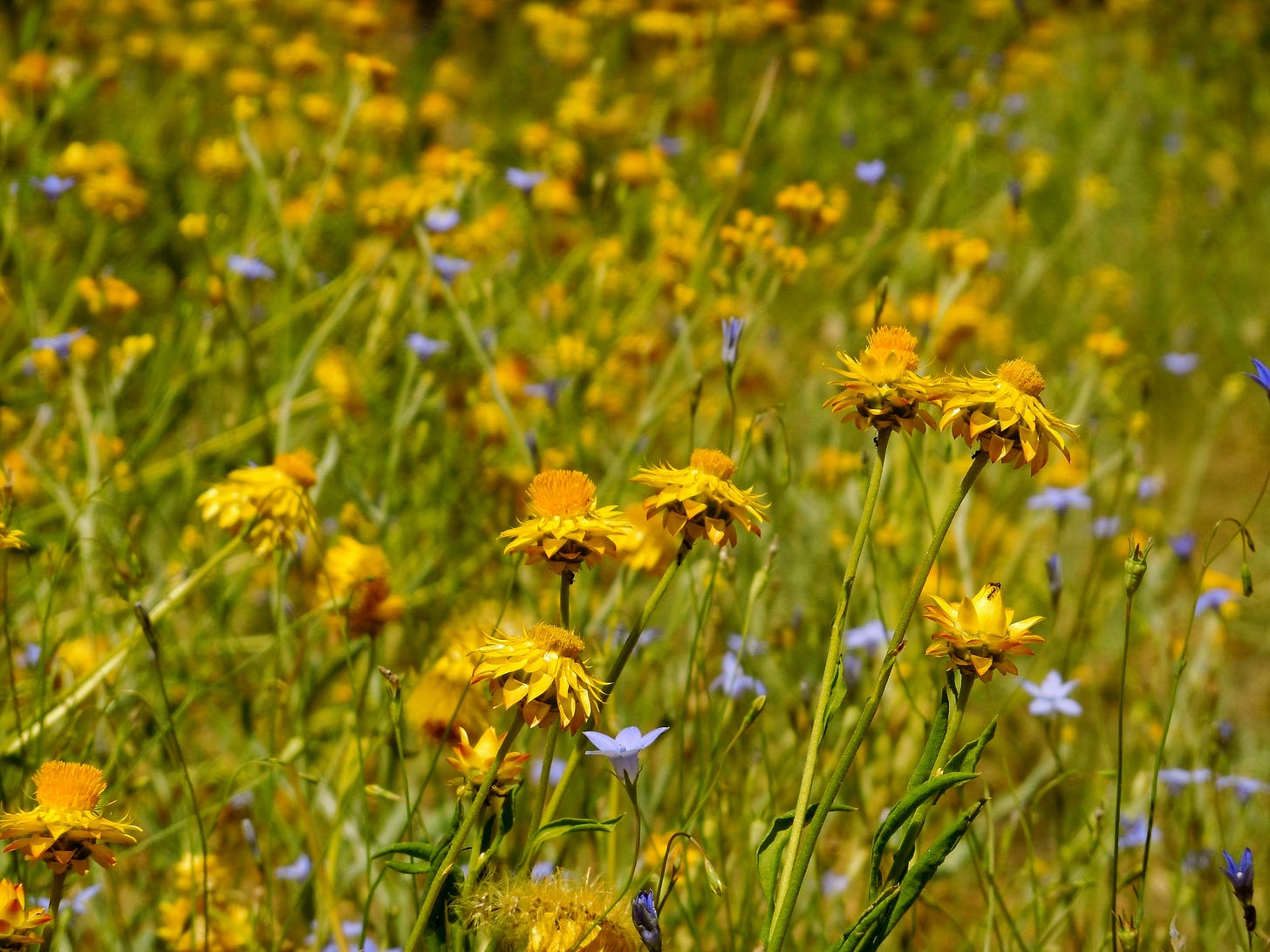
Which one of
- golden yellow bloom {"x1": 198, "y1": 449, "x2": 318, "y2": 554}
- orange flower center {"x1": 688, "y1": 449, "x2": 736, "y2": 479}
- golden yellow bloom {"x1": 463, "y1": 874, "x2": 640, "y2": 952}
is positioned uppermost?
orange flower center {"x1": 688, "y1": 449, "x2": 736, "y2": 479}

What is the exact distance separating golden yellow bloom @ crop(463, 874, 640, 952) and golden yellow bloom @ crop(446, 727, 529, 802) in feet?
0.27

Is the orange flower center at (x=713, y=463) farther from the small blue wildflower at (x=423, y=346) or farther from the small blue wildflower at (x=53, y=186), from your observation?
the small blue wildflower at (x=53, y=186)

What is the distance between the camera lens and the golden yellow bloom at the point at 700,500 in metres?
0.98

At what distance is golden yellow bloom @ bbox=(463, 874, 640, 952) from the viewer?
3.23 ft

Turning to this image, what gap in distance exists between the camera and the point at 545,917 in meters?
1.00

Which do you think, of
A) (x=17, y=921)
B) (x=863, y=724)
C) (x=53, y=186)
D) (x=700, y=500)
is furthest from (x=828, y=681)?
(x=53, y=186)

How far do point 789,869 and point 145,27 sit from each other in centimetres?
499

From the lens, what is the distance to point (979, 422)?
0.95 meters

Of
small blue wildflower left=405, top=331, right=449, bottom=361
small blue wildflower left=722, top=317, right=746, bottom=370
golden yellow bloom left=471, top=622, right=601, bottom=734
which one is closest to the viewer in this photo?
golden yellow bloom left=471, top=622, right=601, bottom=734

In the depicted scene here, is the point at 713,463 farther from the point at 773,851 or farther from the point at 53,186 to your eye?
the point at 53,186

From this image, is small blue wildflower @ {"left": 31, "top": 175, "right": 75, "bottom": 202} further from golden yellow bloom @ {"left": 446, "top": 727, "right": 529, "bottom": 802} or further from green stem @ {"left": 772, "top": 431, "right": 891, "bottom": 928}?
green stem @ {"left": 772, "top": 431, "right": 891, "bottom": 928}

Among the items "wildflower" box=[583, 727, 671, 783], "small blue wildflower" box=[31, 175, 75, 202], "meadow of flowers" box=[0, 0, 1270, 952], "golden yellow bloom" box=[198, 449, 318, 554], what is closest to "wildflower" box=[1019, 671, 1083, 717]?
"meadow of flowers" box=[0, 0, 1270, 952]

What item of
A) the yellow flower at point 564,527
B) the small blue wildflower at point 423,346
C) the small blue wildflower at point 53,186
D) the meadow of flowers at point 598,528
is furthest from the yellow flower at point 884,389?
the small blue wildflower at point 53,186

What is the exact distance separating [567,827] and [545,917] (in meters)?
0.11
